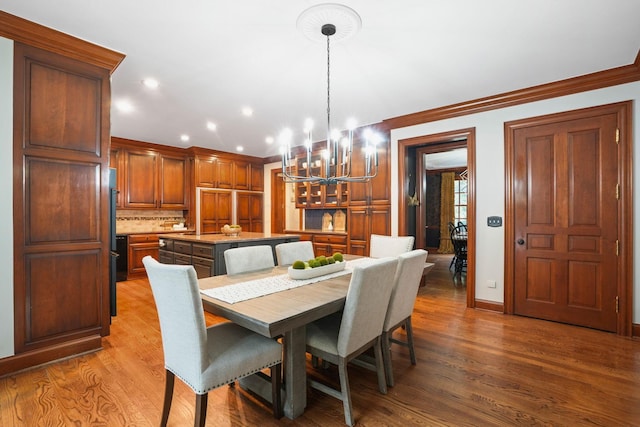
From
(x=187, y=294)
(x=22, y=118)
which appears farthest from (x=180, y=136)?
(x=187, y=294)

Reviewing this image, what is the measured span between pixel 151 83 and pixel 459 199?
8.42m

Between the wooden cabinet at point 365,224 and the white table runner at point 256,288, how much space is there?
8.05ft

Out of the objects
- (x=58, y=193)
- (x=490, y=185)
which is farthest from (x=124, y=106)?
(x=490, y=185)

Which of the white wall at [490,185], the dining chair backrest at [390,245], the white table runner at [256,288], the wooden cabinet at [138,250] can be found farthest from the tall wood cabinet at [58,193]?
the white wall at [490,185]

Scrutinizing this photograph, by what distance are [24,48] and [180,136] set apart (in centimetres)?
303

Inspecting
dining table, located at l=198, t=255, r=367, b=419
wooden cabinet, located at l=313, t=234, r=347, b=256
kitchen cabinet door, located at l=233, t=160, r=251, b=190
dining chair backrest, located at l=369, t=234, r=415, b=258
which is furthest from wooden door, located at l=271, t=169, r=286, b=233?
dining table, located at l=198, t=255, r=367, b=419

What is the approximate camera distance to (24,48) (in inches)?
92.4

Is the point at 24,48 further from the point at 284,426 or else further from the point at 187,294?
the point at 284,426

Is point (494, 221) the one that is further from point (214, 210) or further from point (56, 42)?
point (214, 210)

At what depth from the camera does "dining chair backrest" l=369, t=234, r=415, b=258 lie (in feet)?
10.9

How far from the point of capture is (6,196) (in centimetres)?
228

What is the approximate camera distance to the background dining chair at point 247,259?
100 inches

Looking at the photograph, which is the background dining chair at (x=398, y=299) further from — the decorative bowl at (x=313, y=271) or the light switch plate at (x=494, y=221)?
the light switch plate at (x=494, y=221)

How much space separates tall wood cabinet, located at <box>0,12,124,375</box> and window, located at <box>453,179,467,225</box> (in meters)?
8.73
